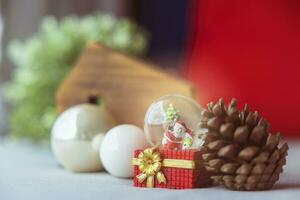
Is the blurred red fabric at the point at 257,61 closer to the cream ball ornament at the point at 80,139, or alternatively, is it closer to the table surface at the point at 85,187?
the table surface at the point at 85,187

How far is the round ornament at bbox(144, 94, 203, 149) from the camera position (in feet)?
2.45

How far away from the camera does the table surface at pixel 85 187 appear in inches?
25.9

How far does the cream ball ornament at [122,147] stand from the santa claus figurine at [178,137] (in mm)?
69

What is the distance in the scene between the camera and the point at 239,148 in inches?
26.9

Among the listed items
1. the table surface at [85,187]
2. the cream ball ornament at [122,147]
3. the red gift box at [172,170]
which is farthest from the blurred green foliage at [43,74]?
the red gift box at [172,170]

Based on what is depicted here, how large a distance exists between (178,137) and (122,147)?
10cm

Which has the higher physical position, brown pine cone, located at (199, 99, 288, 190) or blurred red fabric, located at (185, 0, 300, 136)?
blurred red fabric, located at (185, 0, 300, 136)

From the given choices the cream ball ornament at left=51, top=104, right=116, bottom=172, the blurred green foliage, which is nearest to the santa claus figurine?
the cream ball ornament at left=51, top=104, right=116, bottom=172

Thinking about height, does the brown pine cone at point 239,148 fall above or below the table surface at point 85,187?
above

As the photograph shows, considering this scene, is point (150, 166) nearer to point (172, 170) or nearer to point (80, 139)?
point (172, 170)

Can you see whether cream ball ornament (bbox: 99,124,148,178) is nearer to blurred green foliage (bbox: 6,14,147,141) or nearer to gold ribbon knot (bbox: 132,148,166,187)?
gold ribbon knot (bbox: 132,148,166,187)

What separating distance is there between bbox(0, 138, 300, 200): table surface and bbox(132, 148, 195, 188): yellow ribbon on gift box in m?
0.02

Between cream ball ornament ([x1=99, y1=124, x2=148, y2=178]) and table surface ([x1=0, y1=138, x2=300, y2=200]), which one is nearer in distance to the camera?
table surface ([x1=0, y1=138, x2=300, y2=200])

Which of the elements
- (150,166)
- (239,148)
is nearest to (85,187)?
(150,166)
